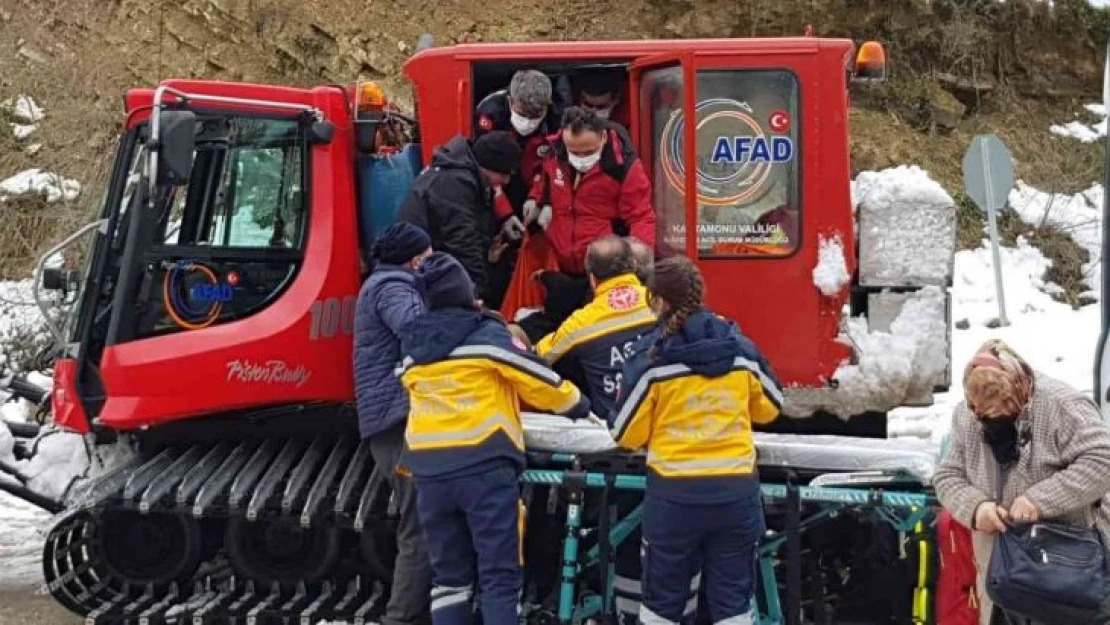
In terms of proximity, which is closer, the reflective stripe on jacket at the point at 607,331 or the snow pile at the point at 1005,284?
the reflective stripe on jacket at the point at 607,331

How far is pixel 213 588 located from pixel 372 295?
1.79m

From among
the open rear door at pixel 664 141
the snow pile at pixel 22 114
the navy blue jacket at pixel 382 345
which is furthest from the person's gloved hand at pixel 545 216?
the snow pile at pixel 22 114

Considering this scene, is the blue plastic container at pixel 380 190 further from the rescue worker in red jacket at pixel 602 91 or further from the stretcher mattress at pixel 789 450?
the stretcher mattress at pixel 789 450

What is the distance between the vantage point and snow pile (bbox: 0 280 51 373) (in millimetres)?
9539

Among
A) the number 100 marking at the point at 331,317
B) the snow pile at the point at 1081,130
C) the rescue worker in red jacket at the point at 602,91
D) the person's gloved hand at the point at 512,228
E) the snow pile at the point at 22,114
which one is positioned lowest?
the number 100 marking at the point at 331,317

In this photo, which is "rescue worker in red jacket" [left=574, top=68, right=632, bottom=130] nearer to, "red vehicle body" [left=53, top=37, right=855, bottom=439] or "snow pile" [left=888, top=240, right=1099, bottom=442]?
"red vehicle body" [left=53, top=37, right=855, bottom=439]

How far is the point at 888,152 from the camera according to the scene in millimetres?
14000

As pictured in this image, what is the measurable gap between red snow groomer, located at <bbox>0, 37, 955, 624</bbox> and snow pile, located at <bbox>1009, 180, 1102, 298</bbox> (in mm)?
9063

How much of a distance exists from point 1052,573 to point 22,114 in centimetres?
1438

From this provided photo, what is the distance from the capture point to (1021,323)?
12016mm

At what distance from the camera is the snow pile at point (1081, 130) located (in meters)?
14.7

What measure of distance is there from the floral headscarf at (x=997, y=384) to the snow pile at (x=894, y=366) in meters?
1.47

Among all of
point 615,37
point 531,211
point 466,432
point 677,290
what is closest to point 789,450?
point 677,290

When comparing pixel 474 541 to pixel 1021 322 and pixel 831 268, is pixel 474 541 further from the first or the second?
pixel 1021 322
